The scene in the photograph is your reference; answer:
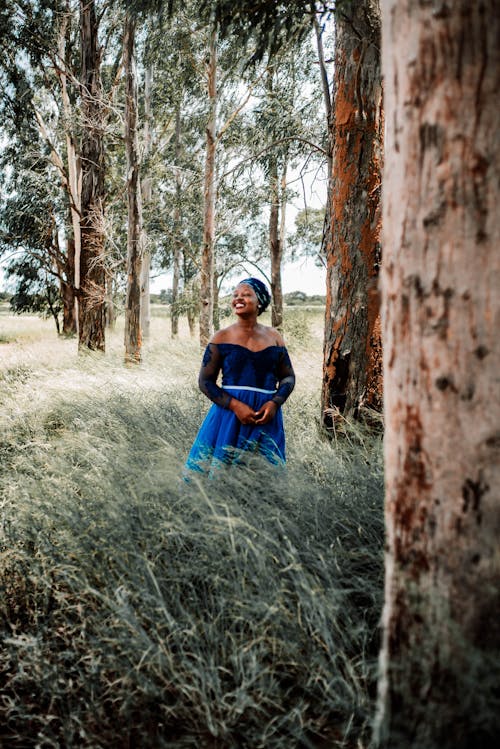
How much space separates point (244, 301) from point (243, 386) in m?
0.54

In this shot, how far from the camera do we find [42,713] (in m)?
2.38

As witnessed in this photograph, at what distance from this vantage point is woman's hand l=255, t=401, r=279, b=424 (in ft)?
12.8

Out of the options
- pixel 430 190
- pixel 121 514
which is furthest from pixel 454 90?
pixel 121 514

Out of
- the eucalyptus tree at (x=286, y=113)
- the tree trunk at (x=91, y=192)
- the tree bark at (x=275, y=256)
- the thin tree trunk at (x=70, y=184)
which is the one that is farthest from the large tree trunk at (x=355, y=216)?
the tree bark at (x=275, y=256)

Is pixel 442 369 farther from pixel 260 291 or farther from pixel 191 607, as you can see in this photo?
pixel 260 291

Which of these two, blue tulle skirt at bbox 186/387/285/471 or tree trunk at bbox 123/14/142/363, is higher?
tree trunk at bbox 123/14/142/363

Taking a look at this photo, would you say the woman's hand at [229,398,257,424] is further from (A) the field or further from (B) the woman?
(A) the field

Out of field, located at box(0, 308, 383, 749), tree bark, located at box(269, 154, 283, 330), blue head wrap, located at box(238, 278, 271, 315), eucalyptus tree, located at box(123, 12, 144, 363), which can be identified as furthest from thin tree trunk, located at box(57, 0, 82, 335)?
field, located at box(0, 308, 383, 749)

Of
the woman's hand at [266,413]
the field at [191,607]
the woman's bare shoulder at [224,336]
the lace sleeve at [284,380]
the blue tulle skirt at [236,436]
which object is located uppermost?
the woman's bare shoulder at [224,336]

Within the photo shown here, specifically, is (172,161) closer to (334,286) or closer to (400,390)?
(334,286)

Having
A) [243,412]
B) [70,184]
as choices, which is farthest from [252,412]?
[70,184]

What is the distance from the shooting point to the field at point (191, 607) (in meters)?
2.20

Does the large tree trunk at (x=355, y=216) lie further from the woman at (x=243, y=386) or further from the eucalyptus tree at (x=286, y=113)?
the eucalyptus tree at (x=286, y=113)

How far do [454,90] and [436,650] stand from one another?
153 cm
